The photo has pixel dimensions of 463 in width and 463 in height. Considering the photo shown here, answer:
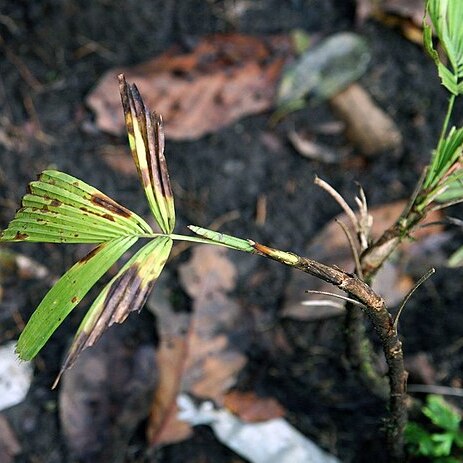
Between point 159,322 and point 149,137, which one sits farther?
point 159,322

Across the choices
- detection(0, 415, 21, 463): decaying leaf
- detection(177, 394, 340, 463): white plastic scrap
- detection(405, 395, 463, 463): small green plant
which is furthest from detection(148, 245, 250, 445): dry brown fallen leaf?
detection(405, 395, 463, 463): small green plant

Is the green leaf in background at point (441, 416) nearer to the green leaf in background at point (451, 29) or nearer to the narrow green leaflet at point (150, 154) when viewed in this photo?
the green leaf in background at point (451, 29)

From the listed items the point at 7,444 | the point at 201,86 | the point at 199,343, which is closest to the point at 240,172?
the point at 201,86

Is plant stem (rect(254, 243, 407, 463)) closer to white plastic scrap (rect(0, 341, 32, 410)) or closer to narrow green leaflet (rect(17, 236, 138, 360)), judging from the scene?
narrow green leaflet (rect(17, 236, 138, 360))

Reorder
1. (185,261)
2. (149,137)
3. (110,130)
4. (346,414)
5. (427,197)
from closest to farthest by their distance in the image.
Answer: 1. (149,137)
2. (427,197)
3. (346,414)
4. (185,261)
5. (110,130)

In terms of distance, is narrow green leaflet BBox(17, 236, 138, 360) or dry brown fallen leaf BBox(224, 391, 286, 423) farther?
dry brown fallen leaf BBox(224, 391, 286, 423)

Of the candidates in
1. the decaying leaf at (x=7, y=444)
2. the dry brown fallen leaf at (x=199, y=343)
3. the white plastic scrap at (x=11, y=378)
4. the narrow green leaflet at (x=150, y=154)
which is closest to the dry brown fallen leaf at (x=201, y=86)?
the dry brown fallen leaf at (x=199, y=343)

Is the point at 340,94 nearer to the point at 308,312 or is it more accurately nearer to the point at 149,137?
the point at 308,312

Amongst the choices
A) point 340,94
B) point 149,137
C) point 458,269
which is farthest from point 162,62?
point 149,137
